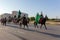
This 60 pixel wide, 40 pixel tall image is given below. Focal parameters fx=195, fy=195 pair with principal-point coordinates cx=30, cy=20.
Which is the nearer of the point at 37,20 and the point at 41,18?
the point at 41,18

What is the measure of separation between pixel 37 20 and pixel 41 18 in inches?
81.4

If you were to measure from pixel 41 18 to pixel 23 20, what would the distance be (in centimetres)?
298

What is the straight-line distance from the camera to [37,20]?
1178 inches

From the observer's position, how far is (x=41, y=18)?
91.7ft

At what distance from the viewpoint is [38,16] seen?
29406 millimetres

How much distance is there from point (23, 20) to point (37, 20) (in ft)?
7.26

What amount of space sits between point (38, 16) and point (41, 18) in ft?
5.07

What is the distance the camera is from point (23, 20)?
29312 millimetres
